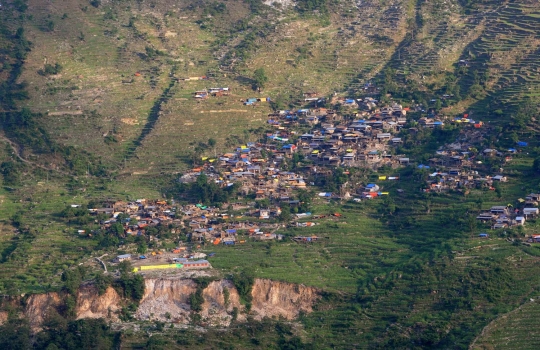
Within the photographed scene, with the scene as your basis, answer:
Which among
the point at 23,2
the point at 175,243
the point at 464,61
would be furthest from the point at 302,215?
the point at 23,2

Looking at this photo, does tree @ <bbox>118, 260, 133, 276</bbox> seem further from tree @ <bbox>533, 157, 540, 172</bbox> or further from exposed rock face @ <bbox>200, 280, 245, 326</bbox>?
tree @ <bbox>533, 157, 540, 172</bbox>

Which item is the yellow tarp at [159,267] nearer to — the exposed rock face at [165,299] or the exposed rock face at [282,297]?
the exposed rock face at [165,299]

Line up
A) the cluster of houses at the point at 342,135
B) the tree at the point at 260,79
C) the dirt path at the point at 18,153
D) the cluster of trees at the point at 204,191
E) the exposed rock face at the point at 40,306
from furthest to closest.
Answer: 1. the tree at the point at 260,79
2. the dirt path at the point at 18,153
3. the cluster of houses at the point at 342,135
4. the cluster of trees at the point at 204,191
5. the exposed rock face at the point at 40,306

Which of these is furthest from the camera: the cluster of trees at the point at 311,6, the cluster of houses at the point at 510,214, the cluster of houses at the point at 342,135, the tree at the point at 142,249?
the cluster of trees at the point at 311,6

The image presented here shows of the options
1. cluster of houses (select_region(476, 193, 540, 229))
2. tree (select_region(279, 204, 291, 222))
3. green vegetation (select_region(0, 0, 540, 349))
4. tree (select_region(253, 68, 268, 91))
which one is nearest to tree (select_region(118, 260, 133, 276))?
green vegetation (select_region(0, 0, 540, 349))

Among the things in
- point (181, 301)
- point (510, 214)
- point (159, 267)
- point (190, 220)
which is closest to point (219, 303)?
point (181, 301)

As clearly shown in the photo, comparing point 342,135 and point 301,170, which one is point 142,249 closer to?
point 301,170

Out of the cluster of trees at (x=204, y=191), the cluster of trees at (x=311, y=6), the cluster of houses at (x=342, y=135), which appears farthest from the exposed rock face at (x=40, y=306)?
the cluster of trees at (x=311, y=6)
